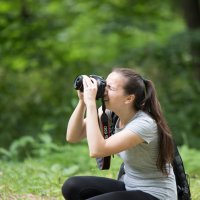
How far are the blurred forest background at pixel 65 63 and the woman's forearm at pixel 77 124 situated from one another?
5.10m

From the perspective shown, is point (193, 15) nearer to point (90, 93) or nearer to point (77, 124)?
point (77, 124)

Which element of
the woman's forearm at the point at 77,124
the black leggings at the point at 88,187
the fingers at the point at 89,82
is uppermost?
the fingers at the point at 89,82

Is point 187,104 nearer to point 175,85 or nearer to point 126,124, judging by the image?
point 175,85

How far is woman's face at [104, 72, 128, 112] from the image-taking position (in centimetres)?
334

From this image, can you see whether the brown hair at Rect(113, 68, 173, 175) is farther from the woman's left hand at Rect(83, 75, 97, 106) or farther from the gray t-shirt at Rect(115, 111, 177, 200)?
the woman's left hand at Rect(83, 75, 97, 106)

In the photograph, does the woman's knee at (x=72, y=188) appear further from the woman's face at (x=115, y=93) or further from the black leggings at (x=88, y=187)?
the woman's face at (x=115, y=93)

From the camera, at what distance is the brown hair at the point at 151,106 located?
3.31 meters

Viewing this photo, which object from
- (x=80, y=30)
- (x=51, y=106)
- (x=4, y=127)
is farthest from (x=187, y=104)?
(x=80, y=30)

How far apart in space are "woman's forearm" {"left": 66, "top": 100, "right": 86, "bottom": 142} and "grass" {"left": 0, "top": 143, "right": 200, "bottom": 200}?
90cm

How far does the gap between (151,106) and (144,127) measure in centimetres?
20

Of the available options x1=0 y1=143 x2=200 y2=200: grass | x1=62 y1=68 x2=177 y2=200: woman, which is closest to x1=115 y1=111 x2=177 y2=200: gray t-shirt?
x1=62 y1=68 x2=177 y2=200: woman

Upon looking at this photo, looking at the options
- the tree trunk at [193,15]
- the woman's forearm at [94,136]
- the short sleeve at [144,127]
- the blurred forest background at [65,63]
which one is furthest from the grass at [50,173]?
the tree trunk at [193,15]

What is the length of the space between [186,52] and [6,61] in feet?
11.5

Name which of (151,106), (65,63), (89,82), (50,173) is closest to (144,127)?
(151,106)
